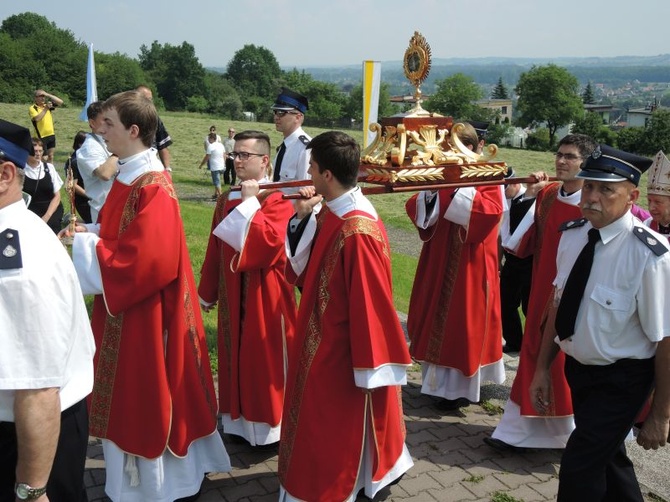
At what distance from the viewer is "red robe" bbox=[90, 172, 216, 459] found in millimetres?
3715

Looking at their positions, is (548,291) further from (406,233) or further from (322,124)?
(322,124)

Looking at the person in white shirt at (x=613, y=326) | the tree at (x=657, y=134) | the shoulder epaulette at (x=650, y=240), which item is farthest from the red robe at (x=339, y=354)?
the tree at (x=657, y=134)

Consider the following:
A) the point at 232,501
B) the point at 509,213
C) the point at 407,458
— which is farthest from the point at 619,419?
the point at 509,213

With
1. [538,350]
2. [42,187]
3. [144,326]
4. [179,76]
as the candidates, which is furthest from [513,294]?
[179,76]

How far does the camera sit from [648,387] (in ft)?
11.1

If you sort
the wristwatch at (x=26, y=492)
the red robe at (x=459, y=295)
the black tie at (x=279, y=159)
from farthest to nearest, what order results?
the black tie at (x=279, y=159) < the red robe at (x=459, y=295) < the wristwatch at (x=26, y=492)

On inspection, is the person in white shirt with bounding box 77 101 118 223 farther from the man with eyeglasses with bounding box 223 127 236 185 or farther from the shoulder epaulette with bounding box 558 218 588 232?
the man with eyeglasses with bounding box 223 127 236 185

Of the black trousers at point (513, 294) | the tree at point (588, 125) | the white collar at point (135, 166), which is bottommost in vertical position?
the tree at point (588, 125)

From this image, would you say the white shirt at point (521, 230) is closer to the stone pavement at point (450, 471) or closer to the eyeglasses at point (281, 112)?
the stone pavement at point (450, 471)

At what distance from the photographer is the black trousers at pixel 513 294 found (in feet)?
23.8

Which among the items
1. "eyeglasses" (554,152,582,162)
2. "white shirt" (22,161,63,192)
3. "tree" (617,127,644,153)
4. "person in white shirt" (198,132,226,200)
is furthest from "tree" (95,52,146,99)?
"eyeglasses" (554,152,582,162)

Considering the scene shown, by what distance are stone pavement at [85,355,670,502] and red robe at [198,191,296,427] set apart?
0.40 m

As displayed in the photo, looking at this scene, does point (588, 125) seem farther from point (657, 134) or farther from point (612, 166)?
point (612, 166)

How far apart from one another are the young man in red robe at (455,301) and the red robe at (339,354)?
1838 millimetres
